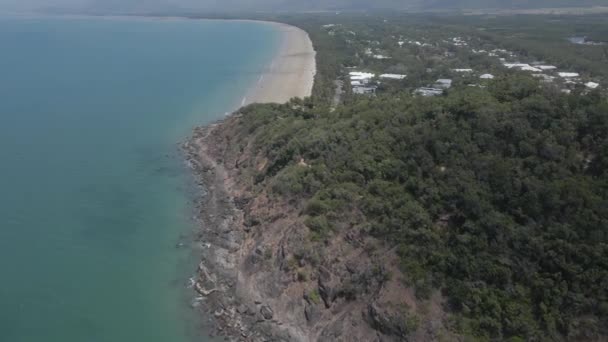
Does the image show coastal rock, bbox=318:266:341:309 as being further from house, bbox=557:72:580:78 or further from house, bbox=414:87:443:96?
house, bbox=557:72:580:78

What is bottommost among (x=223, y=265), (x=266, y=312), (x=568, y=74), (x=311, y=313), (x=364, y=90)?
(x=266, y=312)

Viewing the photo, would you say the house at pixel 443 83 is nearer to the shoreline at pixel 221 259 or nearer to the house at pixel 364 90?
the house at pixel 364 90

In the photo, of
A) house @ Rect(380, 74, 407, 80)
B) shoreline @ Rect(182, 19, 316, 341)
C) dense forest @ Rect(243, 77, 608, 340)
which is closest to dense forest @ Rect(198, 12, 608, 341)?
dense forest @ Rect(243, 77, 608, 340)

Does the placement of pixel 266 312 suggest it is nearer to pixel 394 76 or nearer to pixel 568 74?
pixel 394 76

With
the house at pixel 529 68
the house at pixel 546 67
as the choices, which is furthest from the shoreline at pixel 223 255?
the house at pixel 546 67

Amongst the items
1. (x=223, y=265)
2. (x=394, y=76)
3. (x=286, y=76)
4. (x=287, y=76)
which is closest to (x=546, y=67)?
(x=394, y=76)
